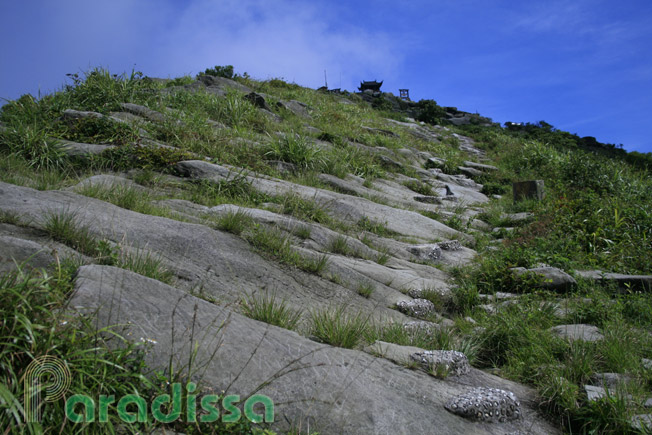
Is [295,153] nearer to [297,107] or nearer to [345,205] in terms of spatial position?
[345,205]

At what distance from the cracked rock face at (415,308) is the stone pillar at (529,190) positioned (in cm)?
773

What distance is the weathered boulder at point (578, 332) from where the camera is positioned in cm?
410

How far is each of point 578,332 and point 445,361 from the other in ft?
6.07

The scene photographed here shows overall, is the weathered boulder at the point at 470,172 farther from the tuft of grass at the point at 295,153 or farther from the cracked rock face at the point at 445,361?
the cracked rock face at the point at 445,361

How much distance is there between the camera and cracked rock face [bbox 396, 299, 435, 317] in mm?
5035

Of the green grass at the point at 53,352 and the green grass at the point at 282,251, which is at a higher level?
the green grass at the point at 282,251

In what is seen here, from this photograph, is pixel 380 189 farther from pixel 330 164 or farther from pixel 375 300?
pixel 375 300

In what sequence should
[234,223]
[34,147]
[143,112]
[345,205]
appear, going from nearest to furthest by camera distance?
[234,223] → [34,147] → [345,205] → [143,112]

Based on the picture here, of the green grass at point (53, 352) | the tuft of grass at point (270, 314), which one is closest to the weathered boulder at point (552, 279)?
the tuft of grass at point (270, 314)

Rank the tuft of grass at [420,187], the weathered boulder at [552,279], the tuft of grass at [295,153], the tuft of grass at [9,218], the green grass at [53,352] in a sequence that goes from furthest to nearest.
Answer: the tuft of grass at [420,187] → the tuft of grass at [295,153] → the weathered boulder at [552,279] → the tuft of grass at [9,218] → the green grass at [53,352]

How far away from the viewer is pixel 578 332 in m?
4.32

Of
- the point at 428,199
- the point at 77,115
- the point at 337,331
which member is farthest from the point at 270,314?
the point at 428,199

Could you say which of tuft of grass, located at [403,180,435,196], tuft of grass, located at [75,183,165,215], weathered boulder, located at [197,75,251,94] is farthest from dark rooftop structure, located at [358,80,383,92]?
tuft of grass, located at [75,183,165,215]

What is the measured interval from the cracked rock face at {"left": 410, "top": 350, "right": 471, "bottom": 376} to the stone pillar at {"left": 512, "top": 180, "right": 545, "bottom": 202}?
916cm
